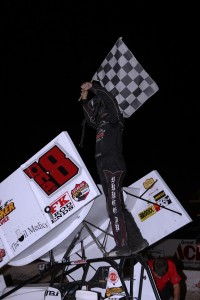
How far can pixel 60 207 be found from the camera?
3471 millimetres

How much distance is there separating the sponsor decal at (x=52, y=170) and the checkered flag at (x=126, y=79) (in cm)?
226

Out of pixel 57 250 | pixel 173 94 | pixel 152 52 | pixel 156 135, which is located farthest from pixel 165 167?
pixel 57 250

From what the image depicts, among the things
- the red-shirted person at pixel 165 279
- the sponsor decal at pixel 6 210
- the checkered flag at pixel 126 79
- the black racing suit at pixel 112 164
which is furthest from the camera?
the checkered flag at pixel 126 79

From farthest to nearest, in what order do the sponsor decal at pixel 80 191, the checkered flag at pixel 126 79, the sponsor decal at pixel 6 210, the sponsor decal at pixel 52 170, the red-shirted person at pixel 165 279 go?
1. the checkered flag at pixel 126 79
2. the red-shirted person at pixel 165 279
3. the sponsor decal at pixel 6 210
4. the sponsor decal at pixel 52 170
5. the sponsor decal at pixel 80 191

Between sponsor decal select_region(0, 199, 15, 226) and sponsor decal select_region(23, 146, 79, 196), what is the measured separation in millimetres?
445

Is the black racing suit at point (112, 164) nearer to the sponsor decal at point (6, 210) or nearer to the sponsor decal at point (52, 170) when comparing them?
the sponsor decal at point (52, 170)

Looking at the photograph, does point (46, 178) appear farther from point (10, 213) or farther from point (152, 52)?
point (152, 52)

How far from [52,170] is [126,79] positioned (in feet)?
8.27

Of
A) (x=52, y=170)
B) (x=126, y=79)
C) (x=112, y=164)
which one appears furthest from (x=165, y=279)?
(x=126, y=79)

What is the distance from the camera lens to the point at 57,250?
464cm

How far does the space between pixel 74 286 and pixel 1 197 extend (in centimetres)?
133

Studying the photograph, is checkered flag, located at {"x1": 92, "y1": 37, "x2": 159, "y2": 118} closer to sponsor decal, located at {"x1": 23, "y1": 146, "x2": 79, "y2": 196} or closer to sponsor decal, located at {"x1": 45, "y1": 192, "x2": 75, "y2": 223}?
sponsor decal, located at {"x1": 23, "y1": 146, "x2": 79, "y2": 196}

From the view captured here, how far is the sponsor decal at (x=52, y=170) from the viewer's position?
11.4ft

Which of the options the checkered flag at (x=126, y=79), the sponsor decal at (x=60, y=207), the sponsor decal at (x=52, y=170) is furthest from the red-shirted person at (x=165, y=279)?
the checkered flag at (x=126, y=79)
